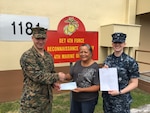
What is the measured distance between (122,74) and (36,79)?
3.27ft

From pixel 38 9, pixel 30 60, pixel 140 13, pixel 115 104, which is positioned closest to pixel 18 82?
pixel 38 9

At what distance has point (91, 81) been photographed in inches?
95.0

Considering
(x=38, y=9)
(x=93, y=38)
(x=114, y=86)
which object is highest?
(x=38, y=9)

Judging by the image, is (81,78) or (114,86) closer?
(114,86)

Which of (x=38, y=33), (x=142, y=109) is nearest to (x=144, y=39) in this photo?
(x=142, y=109)

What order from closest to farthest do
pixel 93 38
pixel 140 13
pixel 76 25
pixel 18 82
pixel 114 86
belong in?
pixel 114 86 < pixel 76 25 < pixel 93 38 < pixel 18 82 < pixel 140 13

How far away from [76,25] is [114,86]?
144 centimetres

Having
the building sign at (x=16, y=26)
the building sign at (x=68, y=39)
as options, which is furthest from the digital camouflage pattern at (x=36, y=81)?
the building sign at (x=16, y=26)

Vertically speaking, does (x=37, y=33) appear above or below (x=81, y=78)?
above

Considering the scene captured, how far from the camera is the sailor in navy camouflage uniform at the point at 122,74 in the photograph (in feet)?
7.38

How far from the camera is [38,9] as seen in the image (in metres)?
5.18

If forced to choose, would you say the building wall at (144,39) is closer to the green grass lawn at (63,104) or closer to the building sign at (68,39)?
the green grass lawn at (63,104)

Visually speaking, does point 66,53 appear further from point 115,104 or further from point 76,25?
point 115,104

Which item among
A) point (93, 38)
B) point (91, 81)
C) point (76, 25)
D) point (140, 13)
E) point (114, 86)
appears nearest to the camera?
point (114, 86)
